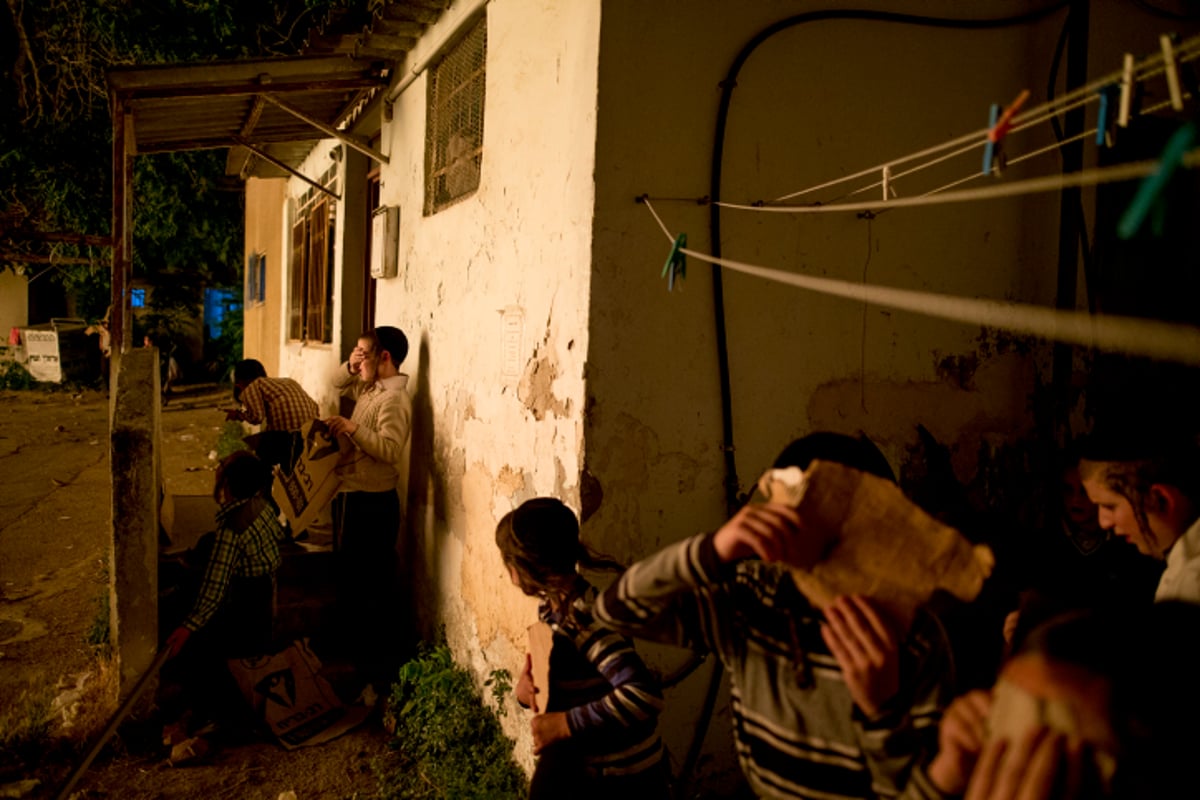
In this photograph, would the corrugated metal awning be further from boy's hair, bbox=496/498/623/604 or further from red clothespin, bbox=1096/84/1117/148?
red clothespin, bbox=1096/84/1117/148

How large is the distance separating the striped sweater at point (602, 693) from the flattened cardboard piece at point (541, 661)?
2cm

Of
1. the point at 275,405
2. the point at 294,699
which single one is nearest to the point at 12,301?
the point at 275,405

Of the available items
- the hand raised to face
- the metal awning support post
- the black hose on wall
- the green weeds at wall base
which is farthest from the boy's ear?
A: the metal awning support post

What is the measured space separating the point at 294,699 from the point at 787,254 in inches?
141

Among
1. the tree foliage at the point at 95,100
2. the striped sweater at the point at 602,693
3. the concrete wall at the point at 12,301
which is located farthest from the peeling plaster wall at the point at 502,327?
the concrete wall at the point at 12,301

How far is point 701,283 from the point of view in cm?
318

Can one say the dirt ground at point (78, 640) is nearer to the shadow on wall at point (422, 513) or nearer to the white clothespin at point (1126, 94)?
the shadow on wall at point (422, 513)

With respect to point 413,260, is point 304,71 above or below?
above

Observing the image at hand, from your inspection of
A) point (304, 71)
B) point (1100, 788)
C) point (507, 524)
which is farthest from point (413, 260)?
point (1100, 788)

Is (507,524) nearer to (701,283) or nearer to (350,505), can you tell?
(701,283)

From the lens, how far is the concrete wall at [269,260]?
1148 centimetres

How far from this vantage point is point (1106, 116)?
1.49 m

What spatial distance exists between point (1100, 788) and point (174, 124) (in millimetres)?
7159

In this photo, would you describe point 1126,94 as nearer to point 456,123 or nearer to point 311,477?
point 456,123
